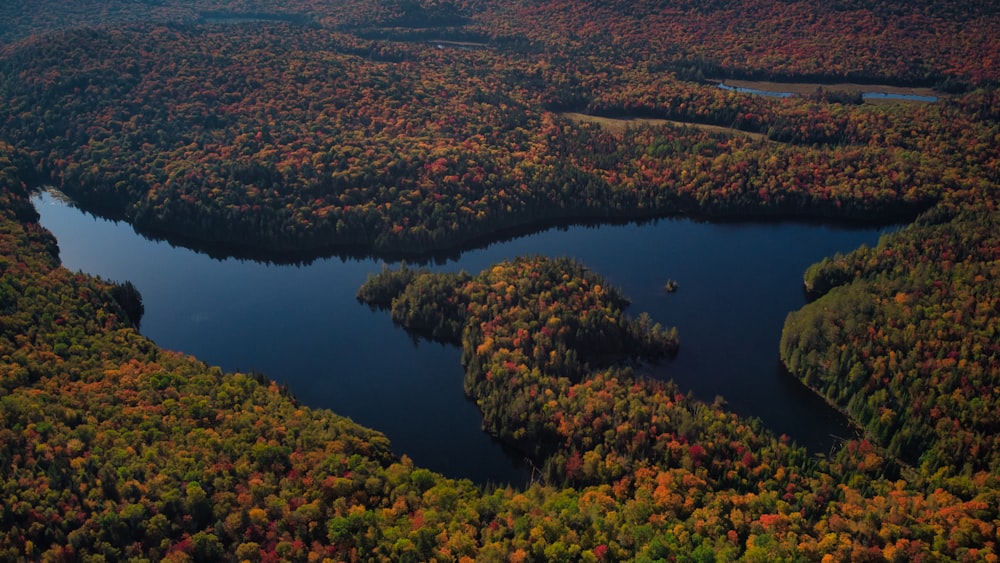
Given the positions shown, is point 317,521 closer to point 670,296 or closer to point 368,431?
point 368,431

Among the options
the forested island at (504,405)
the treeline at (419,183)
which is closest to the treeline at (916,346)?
the forested island at (504,405)

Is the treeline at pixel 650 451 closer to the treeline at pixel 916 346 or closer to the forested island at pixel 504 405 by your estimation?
the forested island at pixel 504 405

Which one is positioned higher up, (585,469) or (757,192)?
(757,192)

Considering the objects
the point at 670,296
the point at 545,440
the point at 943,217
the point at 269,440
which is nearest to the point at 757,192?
the point at 943,217

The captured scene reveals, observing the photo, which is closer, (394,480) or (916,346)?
(394,480)

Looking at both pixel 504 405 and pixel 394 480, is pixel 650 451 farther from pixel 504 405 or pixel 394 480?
pixel 394 480


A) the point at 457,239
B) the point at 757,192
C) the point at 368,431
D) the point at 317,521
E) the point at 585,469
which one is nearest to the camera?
the point at 317,521

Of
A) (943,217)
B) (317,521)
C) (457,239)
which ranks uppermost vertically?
(943,217)

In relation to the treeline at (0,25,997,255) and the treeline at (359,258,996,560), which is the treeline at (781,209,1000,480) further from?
the treeline at (0,25,997,255)

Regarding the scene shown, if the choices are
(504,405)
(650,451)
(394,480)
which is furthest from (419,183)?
(650,451)
